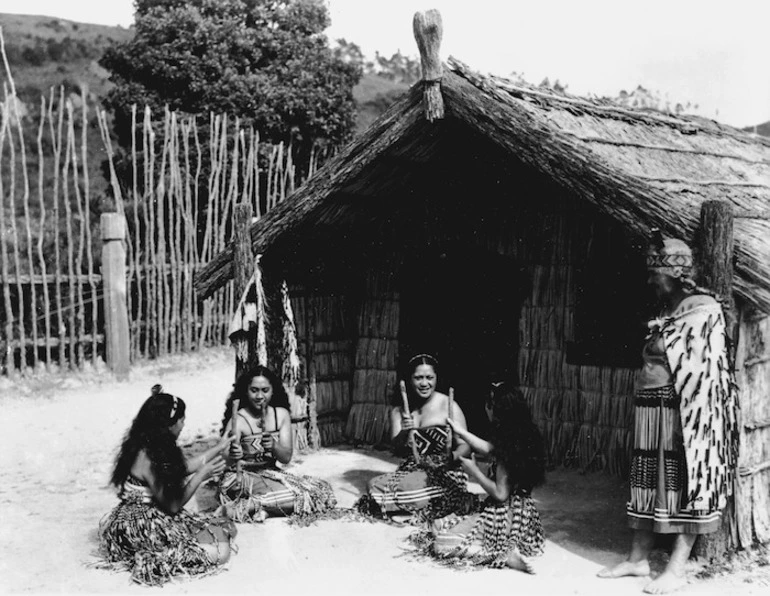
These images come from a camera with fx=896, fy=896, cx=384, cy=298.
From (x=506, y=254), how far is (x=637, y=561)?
3315 millimetres

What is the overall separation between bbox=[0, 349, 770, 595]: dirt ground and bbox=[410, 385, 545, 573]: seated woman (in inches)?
4.5

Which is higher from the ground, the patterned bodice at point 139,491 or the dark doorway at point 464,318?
Result: the dark doorway at point 464,318

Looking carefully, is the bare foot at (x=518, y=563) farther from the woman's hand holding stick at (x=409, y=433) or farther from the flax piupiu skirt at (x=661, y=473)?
the woman's hand holding stick at (x=409, y=433)

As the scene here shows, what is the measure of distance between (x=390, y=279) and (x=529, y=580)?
387 cm

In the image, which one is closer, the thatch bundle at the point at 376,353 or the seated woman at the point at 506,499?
the seated woman at the point at 506,499

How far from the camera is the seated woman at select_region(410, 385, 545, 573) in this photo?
525 centimetres

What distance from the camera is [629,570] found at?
5.06 metres

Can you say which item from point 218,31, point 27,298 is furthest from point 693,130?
point 218,31

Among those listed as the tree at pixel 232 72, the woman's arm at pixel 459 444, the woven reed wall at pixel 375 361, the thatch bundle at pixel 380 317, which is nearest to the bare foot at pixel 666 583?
the woman's arm at pixel 459 444

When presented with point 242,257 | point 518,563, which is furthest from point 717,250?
point 242,257

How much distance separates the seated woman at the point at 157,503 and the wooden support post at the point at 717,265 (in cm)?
286

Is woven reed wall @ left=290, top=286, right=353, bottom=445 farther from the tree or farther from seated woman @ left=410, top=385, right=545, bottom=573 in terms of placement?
the tree

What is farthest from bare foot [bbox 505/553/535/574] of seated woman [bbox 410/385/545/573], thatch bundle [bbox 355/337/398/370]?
thatch bundle [bbox 355/337/398/370]

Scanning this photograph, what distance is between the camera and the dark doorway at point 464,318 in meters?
8.01
